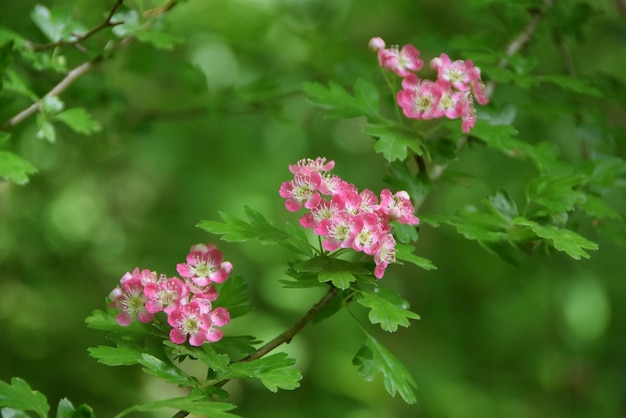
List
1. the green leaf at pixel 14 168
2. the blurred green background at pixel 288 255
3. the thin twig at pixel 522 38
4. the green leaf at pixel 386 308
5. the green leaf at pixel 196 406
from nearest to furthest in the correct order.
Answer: the green leaf at pixel 196 406, the green leaf at pixel 386 308, the green leaf at pixel 14 168, the thin twig at pixel 522 38, the blurred green background at pixel 288 255

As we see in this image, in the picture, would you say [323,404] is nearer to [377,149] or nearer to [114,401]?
[114,401]

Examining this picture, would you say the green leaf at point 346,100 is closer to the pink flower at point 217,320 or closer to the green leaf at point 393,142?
the green leaf at point 393,142

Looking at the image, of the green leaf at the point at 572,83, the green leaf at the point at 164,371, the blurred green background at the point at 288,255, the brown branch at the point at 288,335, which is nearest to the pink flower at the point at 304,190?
the brown branch at the point at 288,335

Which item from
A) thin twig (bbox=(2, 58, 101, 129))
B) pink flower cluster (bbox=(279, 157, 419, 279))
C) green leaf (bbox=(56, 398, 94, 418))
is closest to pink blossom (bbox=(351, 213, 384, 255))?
pink flower cluster (bbox=(279, 157, 419, 279))

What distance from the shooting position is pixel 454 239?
288cm

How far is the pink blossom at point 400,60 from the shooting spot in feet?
3.81

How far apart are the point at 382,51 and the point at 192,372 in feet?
6.00

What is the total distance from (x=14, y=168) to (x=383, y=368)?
604 mm

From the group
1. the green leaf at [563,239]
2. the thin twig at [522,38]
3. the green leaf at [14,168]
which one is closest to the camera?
the green leaf at [563,239]

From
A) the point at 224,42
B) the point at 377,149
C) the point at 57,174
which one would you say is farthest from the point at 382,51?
the point at 57,174

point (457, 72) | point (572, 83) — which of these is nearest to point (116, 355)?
point (457, 72)

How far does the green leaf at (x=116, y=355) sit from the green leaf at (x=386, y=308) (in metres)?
0.27

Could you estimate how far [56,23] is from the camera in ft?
4.54

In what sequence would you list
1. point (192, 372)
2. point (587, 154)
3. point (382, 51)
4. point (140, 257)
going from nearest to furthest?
point (382, 51) → point (587, 154) → point (140, 257) → point (192, 372)
